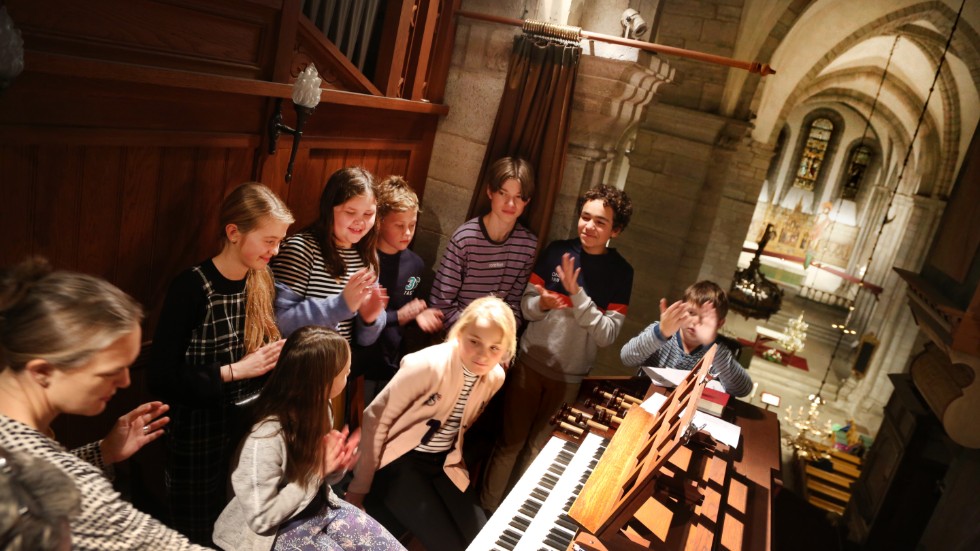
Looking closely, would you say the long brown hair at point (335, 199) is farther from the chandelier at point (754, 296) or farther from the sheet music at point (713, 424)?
the chandelier at point (754, 296)

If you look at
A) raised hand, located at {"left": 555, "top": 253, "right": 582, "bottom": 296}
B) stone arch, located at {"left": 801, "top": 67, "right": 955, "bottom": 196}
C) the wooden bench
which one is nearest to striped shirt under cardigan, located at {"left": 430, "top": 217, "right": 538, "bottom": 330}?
raised hand, located at {"left": 555, "top": 253, "right": 582, "bottom": 296}

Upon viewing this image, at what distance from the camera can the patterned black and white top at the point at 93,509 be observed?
163 cm

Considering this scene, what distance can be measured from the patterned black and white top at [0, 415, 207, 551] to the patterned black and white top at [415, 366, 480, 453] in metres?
1.81

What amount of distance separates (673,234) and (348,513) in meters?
6.70

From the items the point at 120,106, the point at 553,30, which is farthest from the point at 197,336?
the point at 553,30

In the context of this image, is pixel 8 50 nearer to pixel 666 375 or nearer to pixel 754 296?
pixel 666 375

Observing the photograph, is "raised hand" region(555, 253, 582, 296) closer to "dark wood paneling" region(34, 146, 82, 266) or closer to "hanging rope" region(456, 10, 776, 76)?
"hanging rope" region(456, 10, 776, 76)

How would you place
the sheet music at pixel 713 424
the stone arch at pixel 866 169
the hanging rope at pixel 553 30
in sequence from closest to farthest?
the sheet music at pixel 713 424
the hanging rope at pixel 553 30
the stone arch at pixel 866 169

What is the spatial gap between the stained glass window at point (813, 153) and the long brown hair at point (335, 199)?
24.8 meters

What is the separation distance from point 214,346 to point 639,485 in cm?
176

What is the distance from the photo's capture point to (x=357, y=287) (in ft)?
10.3

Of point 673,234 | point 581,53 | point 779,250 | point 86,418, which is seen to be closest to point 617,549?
point 86,418

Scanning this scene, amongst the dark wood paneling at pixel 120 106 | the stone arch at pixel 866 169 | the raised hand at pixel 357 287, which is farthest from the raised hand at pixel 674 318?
the stone arch at pixel 866 169

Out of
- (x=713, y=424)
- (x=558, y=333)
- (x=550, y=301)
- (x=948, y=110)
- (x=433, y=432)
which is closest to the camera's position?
(x=433, y=432)
